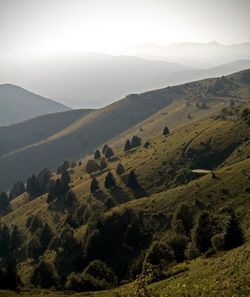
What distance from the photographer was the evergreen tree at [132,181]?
15079cm

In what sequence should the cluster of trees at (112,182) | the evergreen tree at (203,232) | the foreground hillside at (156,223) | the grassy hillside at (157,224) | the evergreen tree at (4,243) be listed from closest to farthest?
1. the grassy hillside at (157,224)
2. the foreground hillside at (156,223)
3. the evergreen tree at (203,232)
4. the evergreen tree at (4,243)
5. the cluster of trees at (112,182)

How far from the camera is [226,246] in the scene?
63938mm

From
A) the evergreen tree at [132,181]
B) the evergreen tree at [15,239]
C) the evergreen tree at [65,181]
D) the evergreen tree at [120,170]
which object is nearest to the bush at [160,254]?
Result: the evergreen tree at [132,181]

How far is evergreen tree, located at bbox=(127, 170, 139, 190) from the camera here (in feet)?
495

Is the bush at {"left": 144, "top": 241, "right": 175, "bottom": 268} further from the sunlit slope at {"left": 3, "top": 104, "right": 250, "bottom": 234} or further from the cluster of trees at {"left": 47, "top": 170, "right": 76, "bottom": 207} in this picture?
the cluster of trees at {"left": 47, "top": 170, "right": 76, "bottom": 207}

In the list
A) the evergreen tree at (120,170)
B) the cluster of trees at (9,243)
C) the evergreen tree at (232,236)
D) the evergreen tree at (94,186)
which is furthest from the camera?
the evergreen tree at (120,170)

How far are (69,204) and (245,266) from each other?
124 m

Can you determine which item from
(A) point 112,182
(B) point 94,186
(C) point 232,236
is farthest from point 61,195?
(C) point 232,236

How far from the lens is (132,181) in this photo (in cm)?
15200

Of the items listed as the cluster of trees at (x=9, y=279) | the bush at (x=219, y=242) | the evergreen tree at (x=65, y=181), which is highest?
the bush at (x=219, y=242)

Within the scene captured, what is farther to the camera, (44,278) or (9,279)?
(44,278)

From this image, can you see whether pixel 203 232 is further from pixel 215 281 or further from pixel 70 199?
pixel 70 199

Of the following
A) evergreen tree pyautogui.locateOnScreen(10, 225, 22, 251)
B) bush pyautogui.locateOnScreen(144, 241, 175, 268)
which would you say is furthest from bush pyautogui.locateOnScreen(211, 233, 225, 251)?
evergreen tree pyautogui.locateOnScreen(10, 225, 22, 251)

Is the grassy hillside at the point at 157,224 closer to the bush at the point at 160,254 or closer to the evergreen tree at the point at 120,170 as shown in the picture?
the bush at the point at 160,254
